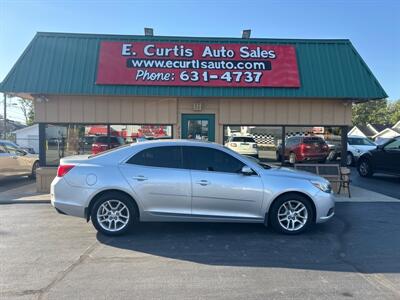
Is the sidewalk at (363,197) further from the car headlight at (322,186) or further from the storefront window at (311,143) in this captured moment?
the car headlight at (322,186)

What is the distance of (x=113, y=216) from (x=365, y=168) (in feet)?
39.0

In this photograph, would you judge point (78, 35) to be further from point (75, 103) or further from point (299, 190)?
point (299, 190)

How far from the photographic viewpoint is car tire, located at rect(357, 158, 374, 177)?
14.4 metres

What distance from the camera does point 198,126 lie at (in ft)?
36.9

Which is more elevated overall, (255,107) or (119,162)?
(255,107)

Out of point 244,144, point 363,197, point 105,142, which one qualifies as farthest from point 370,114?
point 105,142

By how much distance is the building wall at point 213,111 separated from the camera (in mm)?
10859

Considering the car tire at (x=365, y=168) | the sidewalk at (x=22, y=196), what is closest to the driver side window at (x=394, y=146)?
the car tire at (x=365, y=168)

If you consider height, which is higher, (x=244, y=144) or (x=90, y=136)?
(x=90, y=136)

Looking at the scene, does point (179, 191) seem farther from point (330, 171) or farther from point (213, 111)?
point (330, 171)

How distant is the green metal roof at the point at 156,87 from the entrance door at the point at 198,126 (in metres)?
1.00

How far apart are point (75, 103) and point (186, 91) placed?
3447mm

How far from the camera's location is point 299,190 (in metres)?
6.25

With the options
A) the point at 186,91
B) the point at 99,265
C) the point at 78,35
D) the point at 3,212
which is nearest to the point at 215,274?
the point at 99,265
